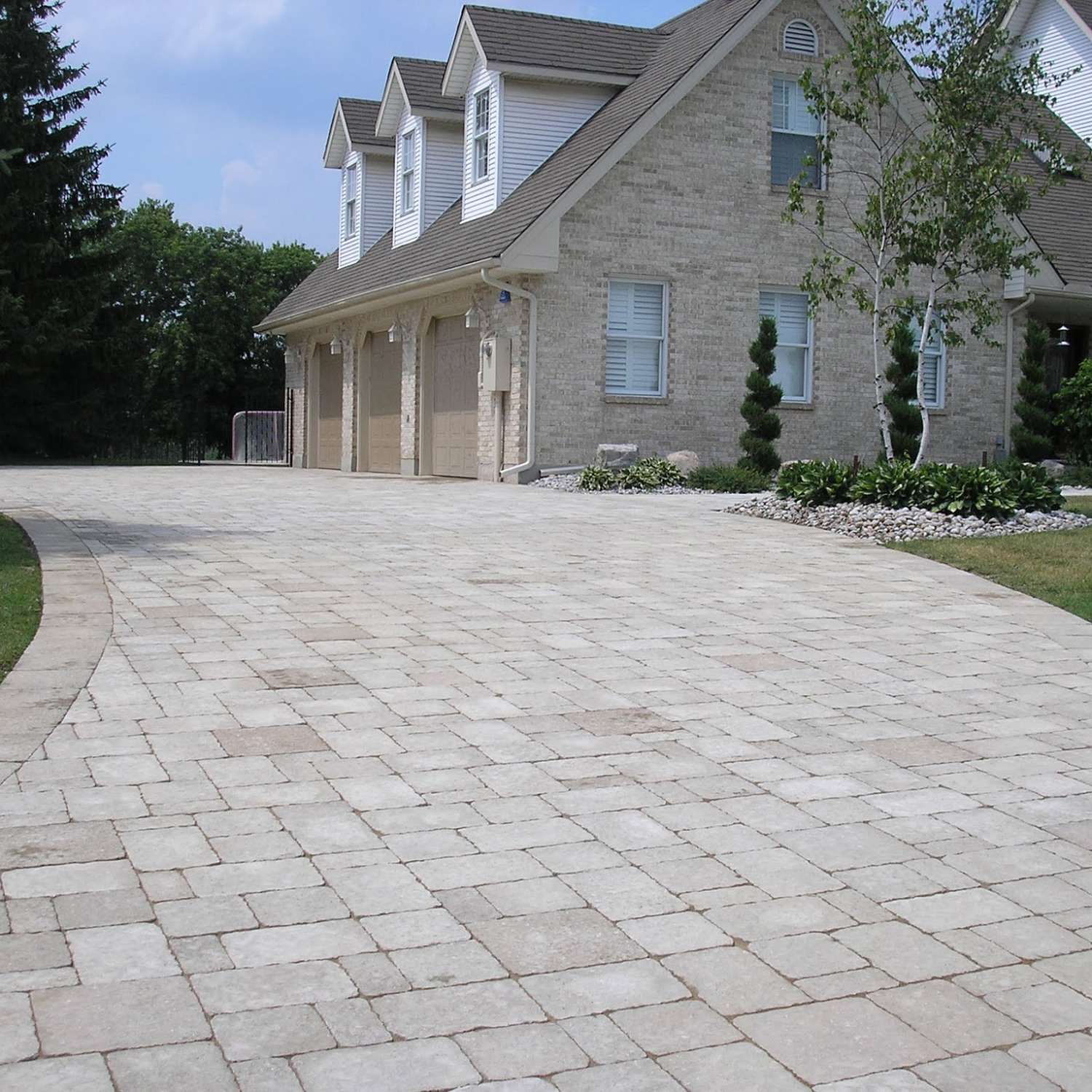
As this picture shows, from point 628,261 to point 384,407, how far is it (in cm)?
755

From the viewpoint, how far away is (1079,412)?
21.0 meters

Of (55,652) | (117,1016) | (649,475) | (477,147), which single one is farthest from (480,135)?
(117,1016)

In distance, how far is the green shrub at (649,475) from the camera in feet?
62.2

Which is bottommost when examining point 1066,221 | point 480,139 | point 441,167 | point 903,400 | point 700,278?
point 903,400

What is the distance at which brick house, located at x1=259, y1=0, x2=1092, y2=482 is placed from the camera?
20391mm

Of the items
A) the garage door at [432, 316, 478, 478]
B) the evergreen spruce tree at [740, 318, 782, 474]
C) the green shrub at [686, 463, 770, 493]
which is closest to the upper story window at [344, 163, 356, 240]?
the garage door at [432, 316, 478, 478]

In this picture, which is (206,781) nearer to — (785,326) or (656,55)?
(785,326)

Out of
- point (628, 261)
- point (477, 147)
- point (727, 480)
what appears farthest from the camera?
point (477, 147)

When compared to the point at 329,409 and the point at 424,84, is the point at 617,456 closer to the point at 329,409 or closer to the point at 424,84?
the point at 424,84

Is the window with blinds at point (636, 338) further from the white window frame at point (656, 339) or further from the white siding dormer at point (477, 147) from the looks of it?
the white siding dormer at point (477, 147)

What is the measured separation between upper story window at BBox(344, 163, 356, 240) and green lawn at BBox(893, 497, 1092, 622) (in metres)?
19.7

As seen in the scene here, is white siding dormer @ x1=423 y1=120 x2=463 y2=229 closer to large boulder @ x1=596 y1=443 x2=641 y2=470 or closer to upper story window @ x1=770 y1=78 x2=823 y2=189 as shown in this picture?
upper story window @ x1=770 y1=78 x2=823 y2=189

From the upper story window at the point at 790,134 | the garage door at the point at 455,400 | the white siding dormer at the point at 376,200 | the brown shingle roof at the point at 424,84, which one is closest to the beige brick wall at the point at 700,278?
the upper story window at the point at 790,134

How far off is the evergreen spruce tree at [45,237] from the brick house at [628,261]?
8085 millimetres
